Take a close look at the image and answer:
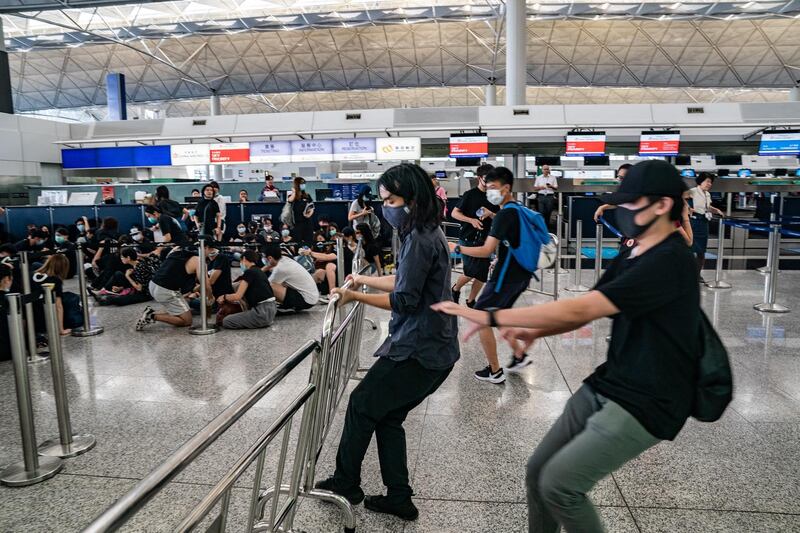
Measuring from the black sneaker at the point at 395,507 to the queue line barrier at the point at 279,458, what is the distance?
0.17 meters

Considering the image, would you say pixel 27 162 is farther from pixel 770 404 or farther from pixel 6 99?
pixel 770 404

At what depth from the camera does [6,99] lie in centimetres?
1697

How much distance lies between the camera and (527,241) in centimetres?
429

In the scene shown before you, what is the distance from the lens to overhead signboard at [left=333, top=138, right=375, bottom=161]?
52.6ft

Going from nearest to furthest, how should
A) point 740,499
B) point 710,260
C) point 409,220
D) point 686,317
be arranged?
point 686,317 → point 409,220 → point 740,499 → point 710,260

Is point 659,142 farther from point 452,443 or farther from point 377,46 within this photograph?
point 377,46

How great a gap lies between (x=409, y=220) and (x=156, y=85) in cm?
3447

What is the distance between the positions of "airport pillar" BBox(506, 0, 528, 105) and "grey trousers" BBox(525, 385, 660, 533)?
→ 1497 centimetres

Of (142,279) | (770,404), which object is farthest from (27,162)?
(770,404)

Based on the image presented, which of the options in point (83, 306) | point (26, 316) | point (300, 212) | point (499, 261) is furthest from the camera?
point (300, 212)

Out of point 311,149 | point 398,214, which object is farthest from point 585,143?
point 398,214

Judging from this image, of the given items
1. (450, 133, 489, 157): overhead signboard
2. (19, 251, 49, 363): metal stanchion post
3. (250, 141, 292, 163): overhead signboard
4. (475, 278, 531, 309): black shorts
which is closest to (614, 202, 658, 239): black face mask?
(475, 278, 531, 309): black shorts

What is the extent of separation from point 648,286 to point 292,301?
6.48 meters

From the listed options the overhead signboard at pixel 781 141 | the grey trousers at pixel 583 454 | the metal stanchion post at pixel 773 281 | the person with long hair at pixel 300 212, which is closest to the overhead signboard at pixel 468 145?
the person with long hair at pixel 300 212
